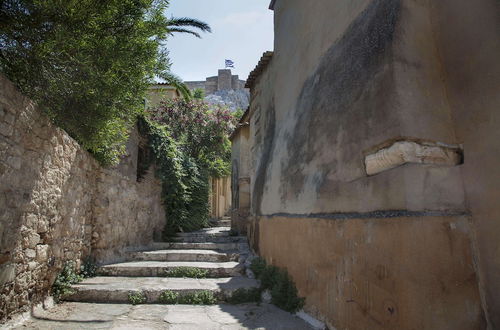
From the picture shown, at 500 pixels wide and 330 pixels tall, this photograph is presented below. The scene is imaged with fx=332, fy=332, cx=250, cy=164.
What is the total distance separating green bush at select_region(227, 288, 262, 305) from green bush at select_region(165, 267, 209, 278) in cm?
108

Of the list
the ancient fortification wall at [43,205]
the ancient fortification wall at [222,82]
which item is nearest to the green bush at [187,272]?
the ancient fortification wall at [43,205]

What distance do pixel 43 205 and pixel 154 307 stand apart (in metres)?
1.83

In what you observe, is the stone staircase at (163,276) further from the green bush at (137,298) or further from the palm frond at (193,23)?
the palm frond at (193,23)

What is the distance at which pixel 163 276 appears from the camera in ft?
18.1

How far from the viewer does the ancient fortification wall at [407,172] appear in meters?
2.25

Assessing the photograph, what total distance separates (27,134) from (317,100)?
3237 millimetres

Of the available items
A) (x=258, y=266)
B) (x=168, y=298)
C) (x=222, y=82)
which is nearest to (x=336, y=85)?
(x=258, y=266)

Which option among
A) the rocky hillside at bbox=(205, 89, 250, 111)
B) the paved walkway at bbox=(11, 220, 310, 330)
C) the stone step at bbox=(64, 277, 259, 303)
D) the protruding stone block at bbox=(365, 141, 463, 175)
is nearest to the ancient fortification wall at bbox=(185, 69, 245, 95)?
the rocky hillside at bbox=(205, 89, 250, 111)

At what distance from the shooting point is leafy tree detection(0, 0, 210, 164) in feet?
10.6

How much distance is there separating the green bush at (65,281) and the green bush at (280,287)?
2.61 m

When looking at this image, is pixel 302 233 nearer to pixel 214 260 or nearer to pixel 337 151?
pixel 337 151

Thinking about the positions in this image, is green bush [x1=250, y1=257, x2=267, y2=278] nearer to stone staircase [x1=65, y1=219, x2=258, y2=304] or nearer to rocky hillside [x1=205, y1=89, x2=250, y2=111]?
stone staircase [x1=65, y1=219, x2=258, y2=304]

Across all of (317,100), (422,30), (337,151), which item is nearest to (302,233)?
(337,151)

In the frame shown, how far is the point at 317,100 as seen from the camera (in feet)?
13.4
